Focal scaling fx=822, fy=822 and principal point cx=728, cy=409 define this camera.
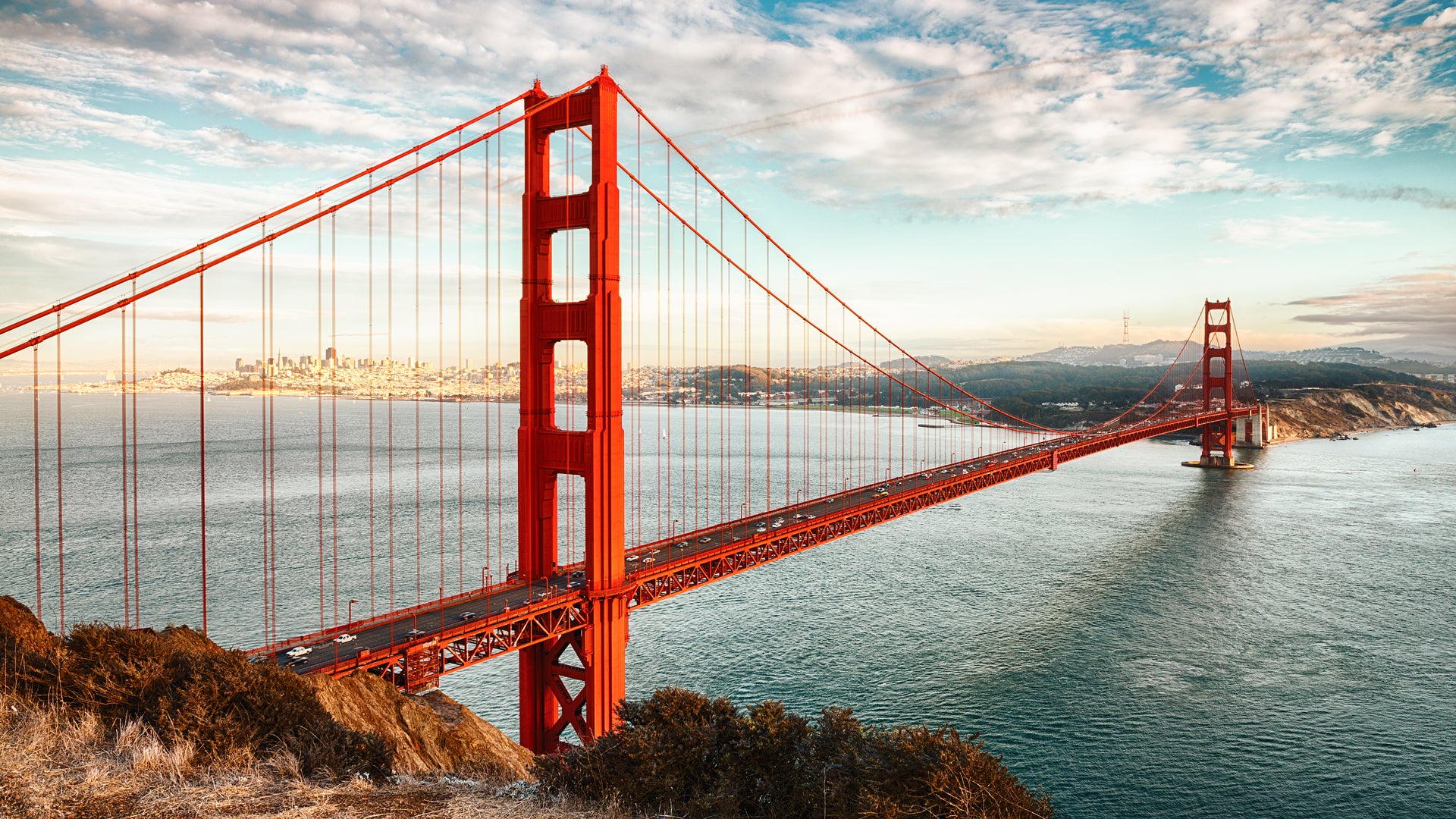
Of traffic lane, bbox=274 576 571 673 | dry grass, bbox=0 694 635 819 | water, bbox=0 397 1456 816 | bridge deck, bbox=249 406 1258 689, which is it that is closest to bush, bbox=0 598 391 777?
dry grass, bbox=0 694 635 819

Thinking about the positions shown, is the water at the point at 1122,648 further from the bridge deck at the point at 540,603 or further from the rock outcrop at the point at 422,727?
the rock outcrop at the point at 422,727

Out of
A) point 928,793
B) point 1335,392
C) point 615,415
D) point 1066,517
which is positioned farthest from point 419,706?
point 1335,392

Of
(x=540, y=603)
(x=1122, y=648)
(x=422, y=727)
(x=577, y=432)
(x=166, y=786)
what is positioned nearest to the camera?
(x=166, y=786)

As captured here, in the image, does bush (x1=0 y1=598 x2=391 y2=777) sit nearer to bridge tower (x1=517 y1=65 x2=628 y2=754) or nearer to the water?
bridge tower (x1=517 y1=65 x2=628 y2=754)

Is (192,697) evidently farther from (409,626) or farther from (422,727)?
(409,626)

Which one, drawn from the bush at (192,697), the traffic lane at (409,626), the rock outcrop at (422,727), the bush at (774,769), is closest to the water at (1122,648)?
the traffic lane at (409,626)

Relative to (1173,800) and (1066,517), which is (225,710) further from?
(1066,517)

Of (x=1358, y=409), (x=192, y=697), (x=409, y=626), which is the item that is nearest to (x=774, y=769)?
(x=192, y=697)
